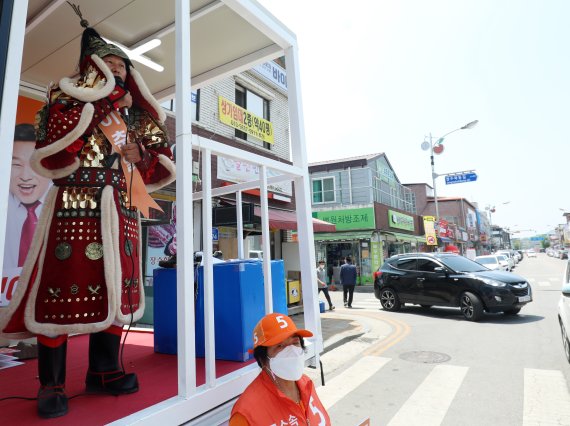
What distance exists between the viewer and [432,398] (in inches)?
172

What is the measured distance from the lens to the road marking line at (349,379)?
4.62 m

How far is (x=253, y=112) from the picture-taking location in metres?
12.5

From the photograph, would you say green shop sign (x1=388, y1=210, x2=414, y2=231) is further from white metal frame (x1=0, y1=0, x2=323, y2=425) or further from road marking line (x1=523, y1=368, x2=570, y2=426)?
white metal frame (x1=0, y1=0, x2=323, y2=425)

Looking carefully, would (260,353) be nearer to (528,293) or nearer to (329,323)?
(329,323)

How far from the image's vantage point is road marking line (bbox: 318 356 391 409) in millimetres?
4621

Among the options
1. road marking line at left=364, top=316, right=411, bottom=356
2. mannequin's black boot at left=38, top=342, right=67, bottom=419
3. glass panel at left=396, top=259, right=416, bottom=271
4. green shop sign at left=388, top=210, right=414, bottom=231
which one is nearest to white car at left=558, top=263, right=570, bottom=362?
road marking line at left=364, top=316, right=411, bottom=356

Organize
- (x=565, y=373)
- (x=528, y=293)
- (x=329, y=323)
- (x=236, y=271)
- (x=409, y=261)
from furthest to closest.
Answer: (x=409, y=261) → (x=329, y=323) → (x=528, y=293) → (x=565, y=373) → (x=236, y=271)

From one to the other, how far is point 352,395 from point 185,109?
4260 mm

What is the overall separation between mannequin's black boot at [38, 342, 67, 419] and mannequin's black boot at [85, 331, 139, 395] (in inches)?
7.9

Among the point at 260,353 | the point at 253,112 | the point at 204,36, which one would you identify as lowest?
the point at 260,353

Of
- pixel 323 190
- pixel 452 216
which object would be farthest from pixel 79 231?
pixel 452 216

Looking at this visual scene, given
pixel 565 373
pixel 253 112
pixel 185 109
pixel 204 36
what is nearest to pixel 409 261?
pixel 565 373

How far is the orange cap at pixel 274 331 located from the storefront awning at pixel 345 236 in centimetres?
1948

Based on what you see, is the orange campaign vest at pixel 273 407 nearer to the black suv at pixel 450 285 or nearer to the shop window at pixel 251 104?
the black suv at pixel 450 285
